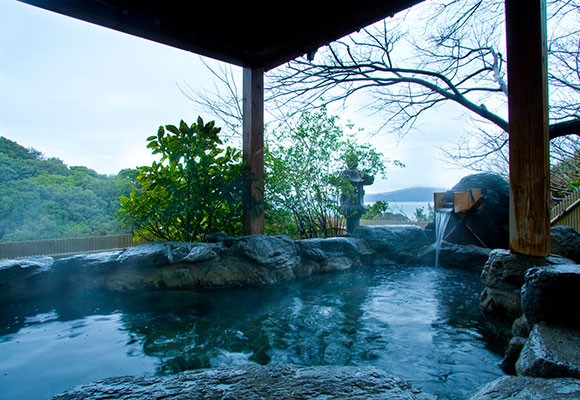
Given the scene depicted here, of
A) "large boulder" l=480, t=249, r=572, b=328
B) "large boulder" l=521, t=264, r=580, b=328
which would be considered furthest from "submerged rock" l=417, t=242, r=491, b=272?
"large boulder" l=521, t=264, r=580, b=328

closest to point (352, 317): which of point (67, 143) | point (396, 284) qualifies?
point (396, 284)

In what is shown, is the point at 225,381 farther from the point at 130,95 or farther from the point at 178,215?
the point at 130,95

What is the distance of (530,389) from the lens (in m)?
1.04

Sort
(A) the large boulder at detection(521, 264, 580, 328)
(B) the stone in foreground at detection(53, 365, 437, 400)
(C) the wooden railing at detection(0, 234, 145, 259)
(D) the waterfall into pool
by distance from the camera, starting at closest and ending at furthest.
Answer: (B) the stone in foreground at detection(53, 365, 437, 400) → (A) the large boulder at detection(521, 264, 580, 328) → (C) the wooden railing at detection(0, 234, 145, 259) → (D) the waterfall into pool

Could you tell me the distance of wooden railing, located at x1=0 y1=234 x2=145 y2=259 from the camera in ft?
14.1

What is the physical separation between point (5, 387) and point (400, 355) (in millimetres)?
2233

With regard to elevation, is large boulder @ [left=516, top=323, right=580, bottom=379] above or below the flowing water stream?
above

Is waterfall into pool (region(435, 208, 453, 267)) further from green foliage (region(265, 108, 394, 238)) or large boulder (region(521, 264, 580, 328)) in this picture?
large boulder (region(521, 264, 580, 328))

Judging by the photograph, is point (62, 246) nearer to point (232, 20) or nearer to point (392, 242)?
point (232, 20)

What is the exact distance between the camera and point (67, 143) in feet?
18.4

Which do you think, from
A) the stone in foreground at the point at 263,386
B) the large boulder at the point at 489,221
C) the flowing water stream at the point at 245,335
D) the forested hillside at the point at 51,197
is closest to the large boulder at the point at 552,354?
the flowing water stream at the point at 245,335

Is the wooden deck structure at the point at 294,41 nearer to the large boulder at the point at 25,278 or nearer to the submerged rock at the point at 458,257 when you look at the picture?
the large boulder at the point at 25,278

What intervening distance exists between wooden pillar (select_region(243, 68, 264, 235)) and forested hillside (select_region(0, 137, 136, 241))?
6.22 feet

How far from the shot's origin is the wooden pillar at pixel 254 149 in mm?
4500
